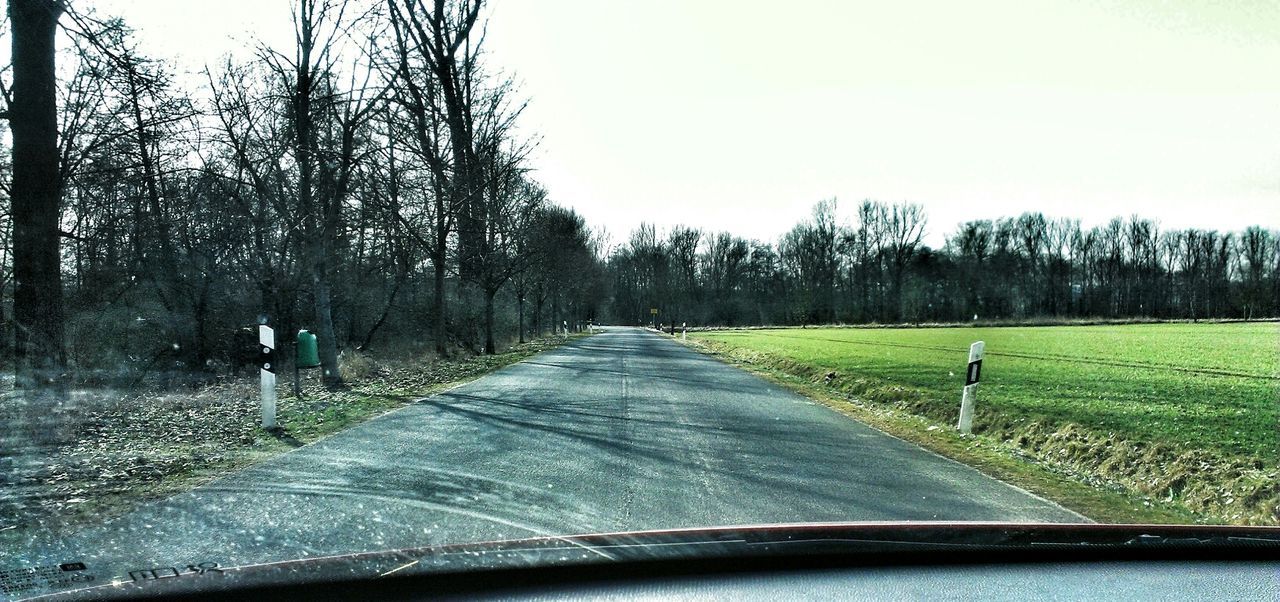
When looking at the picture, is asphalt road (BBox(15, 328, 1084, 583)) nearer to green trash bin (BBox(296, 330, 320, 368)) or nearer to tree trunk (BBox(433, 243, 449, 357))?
green trash bin (BBox(296, 330, 320, 368))

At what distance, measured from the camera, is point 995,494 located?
20.1 ft

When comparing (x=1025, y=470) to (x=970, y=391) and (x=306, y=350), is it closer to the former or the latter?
(x=970, y=391)

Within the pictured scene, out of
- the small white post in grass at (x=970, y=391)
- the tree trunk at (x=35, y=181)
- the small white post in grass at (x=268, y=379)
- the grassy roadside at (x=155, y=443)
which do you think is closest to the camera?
the grassy roadside at (x=155, y=443)

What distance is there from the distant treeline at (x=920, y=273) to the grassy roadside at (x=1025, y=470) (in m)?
54.5

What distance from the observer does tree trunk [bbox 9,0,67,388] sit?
30.3ft

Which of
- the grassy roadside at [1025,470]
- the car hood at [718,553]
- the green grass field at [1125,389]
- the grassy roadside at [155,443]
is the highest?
the car hood at [718,553]

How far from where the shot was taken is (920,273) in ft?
271

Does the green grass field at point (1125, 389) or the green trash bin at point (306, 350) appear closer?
the green grass field at point (1125, 389)

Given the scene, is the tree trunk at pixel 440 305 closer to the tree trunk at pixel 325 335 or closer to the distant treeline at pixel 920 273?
the tree trunk at pixel 325 335

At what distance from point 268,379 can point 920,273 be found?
80.8m

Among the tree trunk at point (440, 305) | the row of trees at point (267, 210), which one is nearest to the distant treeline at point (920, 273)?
the row of trees at point (267, 210)

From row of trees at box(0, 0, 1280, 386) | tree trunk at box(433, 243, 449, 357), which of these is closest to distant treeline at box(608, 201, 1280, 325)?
row of trees at box(0, 0, 1280, 386)

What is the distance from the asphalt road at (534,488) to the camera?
4508 mm

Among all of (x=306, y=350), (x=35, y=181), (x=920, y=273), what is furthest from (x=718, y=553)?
(x=920, y=273)
